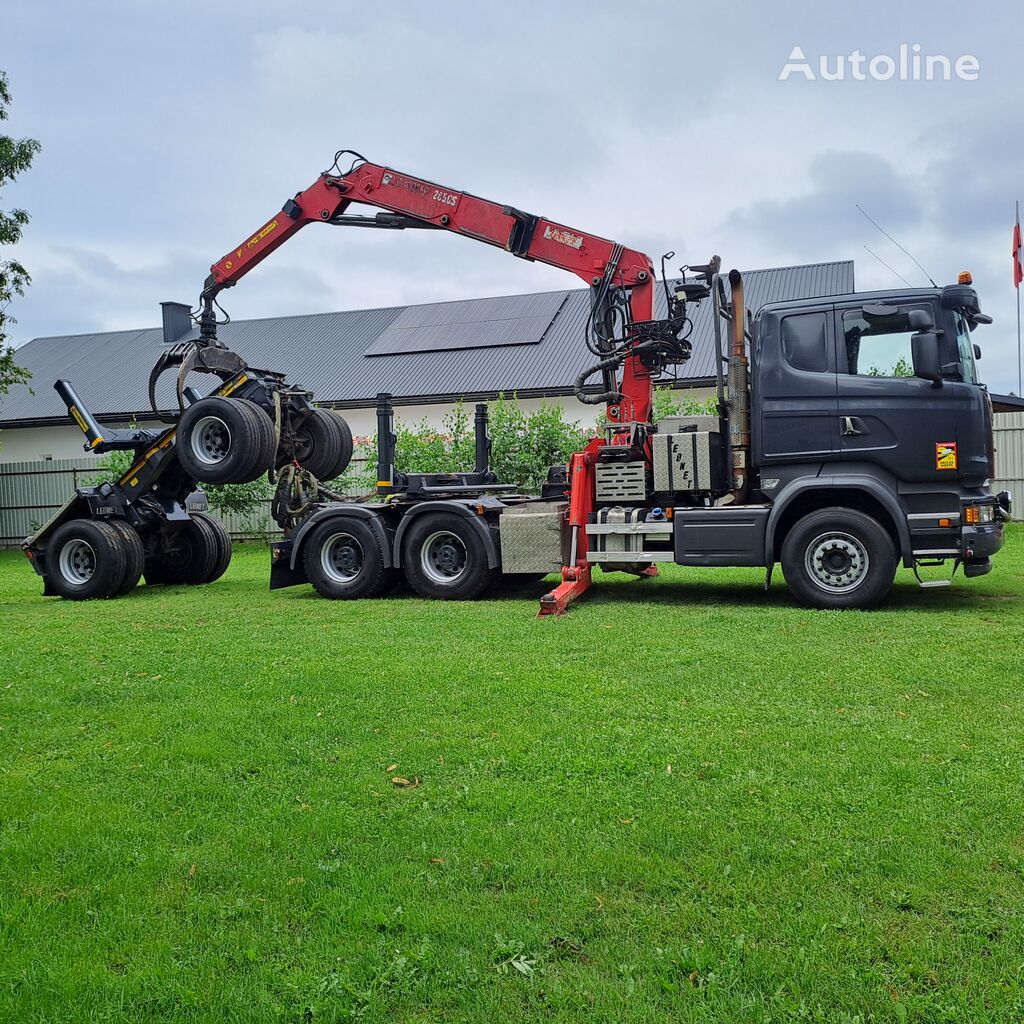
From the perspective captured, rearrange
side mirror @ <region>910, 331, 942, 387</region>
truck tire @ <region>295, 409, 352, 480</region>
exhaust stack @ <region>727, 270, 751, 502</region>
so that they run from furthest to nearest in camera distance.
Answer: truck tire @ <region>295, 409, 352, 480</region> → exhaust stack @ <region>727, 270, 751, 502</region> → side mirror @ <region>910, 331, 942, 387</region>

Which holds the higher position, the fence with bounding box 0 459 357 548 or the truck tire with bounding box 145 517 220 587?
the fence with bounding box 0 459 357 548

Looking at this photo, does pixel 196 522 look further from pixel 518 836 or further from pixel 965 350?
pixel 518 836

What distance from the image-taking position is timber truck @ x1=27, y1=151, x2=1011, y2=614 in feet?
32.3

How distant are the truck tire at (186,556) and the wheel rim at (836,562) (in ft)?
27.9

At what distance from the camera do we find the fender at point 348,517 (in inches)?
484

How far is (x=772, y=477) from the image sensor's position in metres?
10.6

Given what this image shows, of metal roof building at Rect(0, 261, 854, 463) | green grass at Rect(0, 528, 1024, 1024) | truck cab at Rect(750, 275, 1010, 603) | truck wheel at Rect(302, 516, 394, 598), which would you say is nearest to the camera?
green grass at Rect(0, 528, 1024, 1024)

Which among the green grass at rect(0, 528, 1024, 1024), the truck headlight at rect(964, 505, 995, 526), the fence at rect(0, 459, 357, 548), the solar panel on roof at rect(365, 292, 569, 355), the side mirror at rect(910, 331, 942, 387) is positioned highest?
the solar panel on roof at rect(365, 292, 569, 355)

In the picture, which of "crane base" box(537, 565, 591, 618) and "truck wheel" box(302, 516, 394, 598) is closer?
"crane base" box(537, 565, 591, 618)

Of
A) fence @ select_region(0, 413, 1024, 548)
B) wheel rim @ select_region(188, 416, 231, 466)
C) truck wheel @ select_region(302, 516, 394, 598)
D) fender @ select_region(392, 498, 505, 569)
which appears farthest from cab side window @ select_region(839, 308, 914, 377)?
fence @ select_region(0, 413, 1024, 548)

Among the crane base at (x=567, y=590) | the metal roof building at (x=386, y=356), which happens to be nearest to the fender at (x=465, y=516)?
the crane base at (x=567, y=590)

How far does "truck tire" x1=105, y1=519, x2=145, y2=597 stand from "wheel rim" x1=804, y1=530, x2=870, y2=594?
8.48 m

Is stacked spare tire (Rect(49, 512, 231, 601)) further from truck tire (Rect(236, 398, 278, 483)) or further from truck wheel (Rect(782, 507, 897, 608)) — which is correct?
truck wheel (Rect(782, 507, 897, 608))

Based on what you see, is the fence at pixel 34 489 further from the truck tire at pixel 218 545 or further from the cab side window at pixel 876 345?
the cab side window at pixel 876 345
